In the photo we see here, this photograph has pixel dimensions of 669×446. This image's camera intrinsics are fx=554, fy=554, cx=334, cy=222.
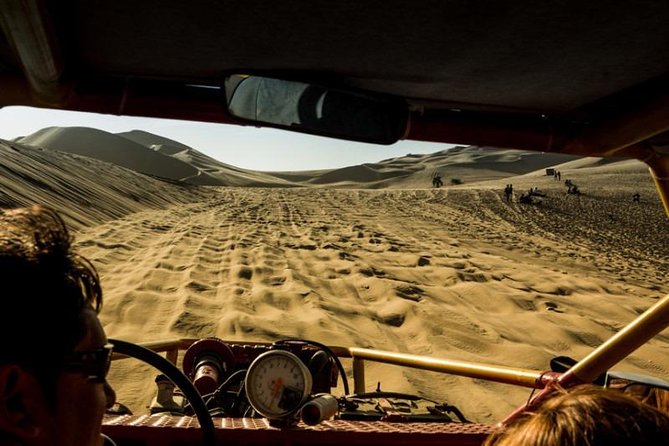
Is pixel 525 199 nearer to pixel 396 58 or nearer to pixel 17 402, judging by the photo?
pixel 396 58

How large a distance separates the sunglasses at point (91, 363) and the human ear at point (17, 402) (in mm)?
69

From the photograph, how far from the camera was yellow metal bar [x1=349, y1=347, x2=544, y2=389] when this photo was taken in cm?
236

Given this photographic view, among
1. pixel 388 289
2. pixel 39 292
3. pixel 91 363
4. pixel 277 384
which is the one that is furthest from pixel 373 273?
pixel 39 292

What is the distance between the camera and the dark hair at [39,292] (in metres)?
0.86

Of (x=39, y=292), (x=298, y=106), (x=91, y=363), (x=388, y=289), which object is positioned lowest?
(x=388, y=289)

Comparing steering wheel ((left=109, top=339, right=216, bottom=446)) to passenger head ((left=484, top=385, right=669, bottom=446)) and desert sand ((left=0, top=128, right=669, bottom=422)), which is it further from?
desert sand ((left=0, top=128, right=669, bottom=422))

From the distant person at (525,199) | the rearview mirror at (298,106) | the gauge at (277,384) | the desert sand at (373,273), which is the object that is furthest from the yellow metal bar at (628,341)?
the distant person at (525,199)

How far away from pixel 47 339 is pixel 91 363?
0.11 m

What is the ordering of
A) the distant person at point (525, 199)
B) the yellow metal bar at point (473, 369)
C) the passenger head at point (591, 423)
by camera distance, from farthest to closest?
the distant person at point (525, 199) → the yellow metal bar at point (473, 369) → the passenger head at point (591, 423)

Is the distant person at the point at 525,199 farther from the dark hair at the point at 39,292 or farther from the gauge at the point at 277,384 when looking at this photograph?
the dark hair at the point at 39,292

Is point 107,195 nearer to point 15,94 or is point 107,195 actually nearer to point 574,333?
point 574,333

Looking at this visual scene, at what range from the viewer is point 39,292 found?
90 cm

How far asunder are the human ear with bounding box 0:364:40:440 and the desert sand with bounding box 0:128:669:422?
4117 mm

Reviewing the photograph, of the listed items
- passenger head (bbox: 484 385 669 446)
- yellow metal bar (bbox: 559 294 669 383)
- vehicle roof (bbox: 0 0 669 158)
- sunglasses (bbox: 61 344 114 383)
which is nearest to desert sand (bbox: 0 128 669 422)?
yellow metal bar (bbox: 559 294 669 383)
